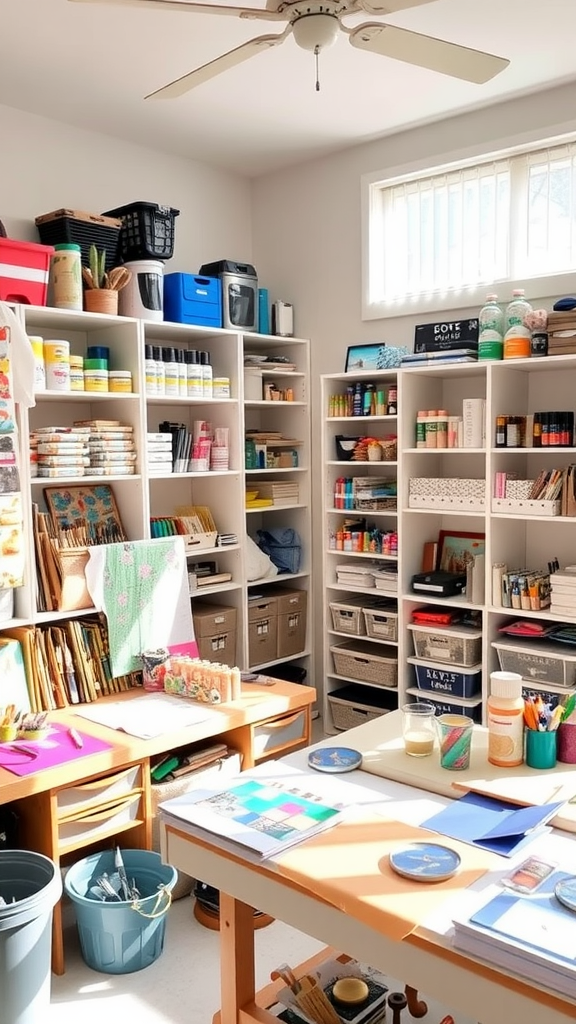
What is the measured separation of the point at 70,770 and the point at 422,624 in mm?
1841

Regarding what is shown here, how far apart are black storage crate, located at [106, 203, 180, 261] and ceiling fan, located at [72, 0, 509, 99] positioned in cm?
141

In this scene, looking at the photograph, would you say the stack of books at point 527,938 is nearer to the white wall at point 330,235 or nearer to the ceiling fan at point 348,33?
the ceiling fan at point 348,33

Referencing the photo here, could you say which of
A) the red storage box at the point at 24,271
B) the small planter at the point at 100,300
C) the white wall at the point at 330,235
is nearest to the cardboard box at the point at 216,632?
the white wall at the point at 330,235

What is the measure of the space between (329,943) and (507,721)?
677 millimetres

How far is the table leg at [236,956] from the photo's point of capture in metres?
1.79

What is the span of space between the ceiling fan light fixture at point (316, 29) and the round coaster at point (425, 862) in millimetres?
1836

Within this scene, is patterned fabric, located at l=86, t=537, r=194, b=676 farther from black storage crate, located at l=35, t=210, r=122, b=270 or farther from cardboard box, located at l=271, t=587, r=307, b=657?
black storage crate, located at l=35, t=210, r=122, b=270

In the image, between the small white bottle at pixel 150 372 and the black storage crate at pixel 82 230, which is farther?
the small white bottle at pixel 150 372

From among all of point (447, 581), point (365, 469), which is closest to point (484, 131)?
point (365, 469)

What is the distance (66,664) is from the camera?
321 centimetres

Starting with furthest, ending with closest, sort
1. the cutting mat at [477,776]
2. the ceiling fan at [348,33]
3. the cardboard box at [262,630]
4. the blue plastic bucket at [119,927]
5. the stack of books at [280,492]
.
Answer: the stack of books at [280,492] → the cardboard box at [262,630] → the blue plastic bucket at [119,927] → the ceiling fan at [348,33] → the cutting mat at [477,776]

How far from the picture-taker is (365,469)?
4.38 meters

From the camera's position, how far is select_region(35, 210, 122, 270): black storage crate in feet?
11.1

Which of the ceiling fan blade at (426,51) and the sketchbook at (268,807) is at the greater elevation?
the ceiling fan blade at (426,51)
